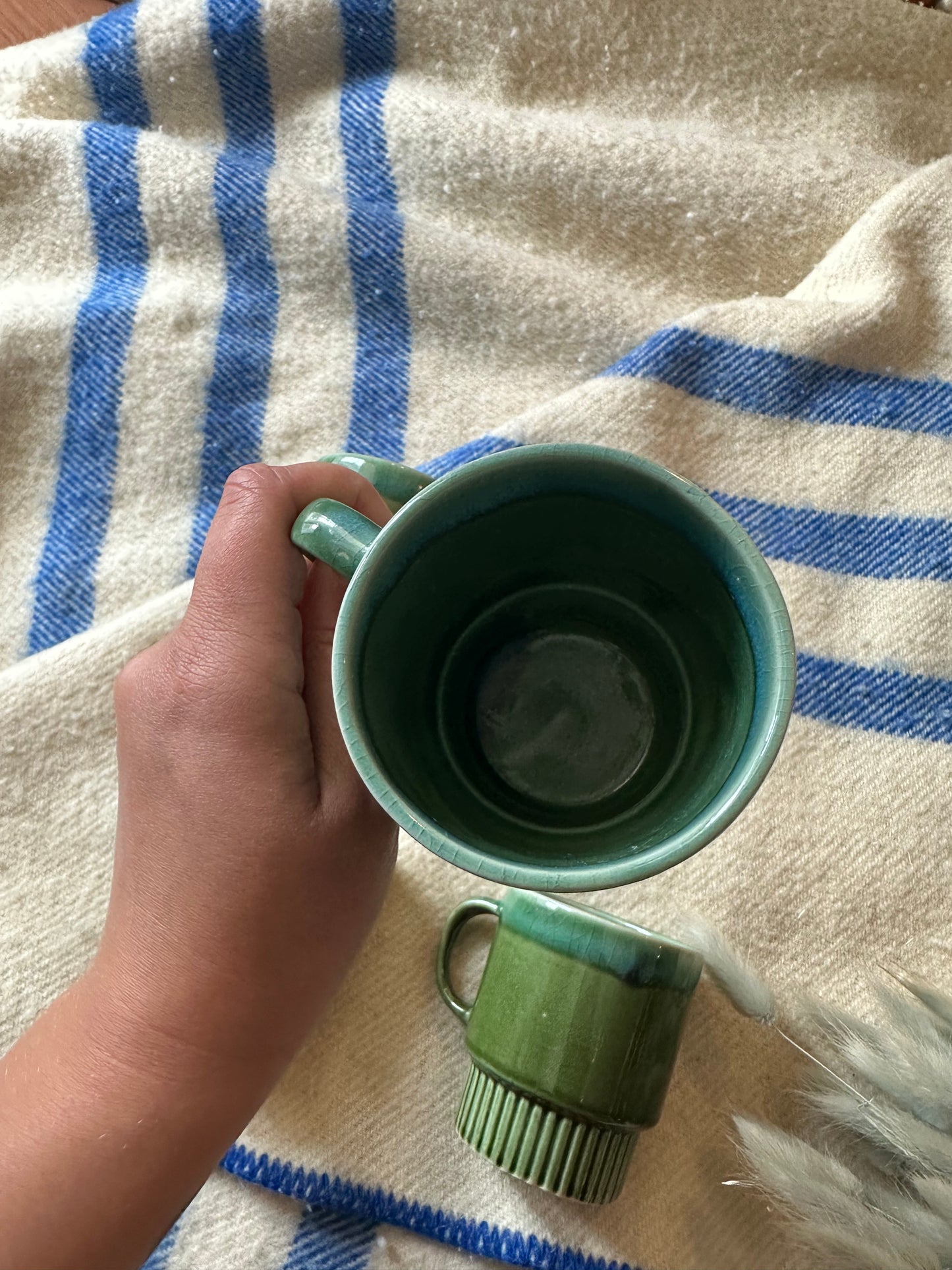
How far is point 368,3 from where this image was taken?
998mm

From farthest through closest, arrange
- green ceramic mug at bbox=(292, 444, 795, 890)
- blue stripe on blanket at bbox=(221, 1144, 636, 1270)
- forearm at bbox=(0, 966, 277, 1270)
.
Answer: blue stripe on blanket at bbox=(221, 1144, 636, 1270) → forearm at bbox=(0, 966, 277, 1270) → green ceramic mug at bbox=(292, 444, 795, 890)

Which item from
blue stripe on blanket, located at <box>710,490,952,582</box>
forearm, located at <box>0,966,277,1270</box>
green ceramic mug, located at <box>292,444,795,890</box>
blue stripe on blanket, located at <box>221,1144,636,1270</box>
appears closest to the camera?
green ceramic mug, located at <box>292,444,795,890</box>

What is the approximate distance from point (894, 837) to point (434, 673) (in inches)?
16.9

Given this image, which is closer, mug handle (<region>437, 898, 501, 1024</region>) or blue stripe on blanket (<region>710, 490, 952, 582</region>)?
mug handle (<region>437, 898, 501, 1024</region>)

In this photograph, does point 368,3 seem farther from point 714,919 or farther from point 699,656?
point 714,919

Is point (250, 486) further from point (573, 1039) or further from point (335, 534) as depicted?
point (573, 1039)

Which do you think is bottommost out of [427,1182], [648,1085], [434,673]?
[427,1182]

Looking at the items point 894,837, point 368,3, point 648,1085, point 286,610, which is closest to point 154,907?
point 286,610

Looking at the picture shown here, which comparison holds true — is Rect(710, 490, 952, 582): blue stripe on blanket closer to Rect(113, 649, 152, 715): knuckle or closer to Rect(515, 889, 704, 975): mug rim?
Rect(515, 889, 704, 975): mug rim

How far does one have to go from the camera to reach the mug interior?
551mm

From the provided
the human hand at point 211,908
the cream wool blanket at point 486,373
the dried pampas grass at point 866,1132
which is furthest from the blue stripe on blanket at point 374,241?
the dried pampas grass at point 866,1132

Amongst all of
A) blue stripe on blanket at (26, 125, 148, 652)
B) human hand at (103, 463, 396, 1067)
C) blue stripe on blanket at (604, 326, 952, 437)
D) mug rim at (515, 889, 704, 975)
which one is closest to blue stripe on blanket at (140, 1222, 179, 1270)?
human hand at (103, 463, 396, 1067)

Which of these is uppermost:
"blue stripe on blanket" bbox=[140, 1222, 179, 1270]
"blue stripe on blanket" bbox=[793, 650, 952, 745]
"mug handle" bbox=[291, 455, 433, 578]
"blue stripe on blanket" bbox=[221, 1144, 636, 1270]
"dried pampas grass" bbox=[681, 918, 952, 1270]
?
"mug handle" bbox=[291, 455, 433, 578]

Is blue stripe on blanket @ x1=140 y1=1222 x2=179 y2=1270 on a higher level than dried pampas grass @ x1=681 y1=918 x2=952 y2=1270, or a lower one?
lower
